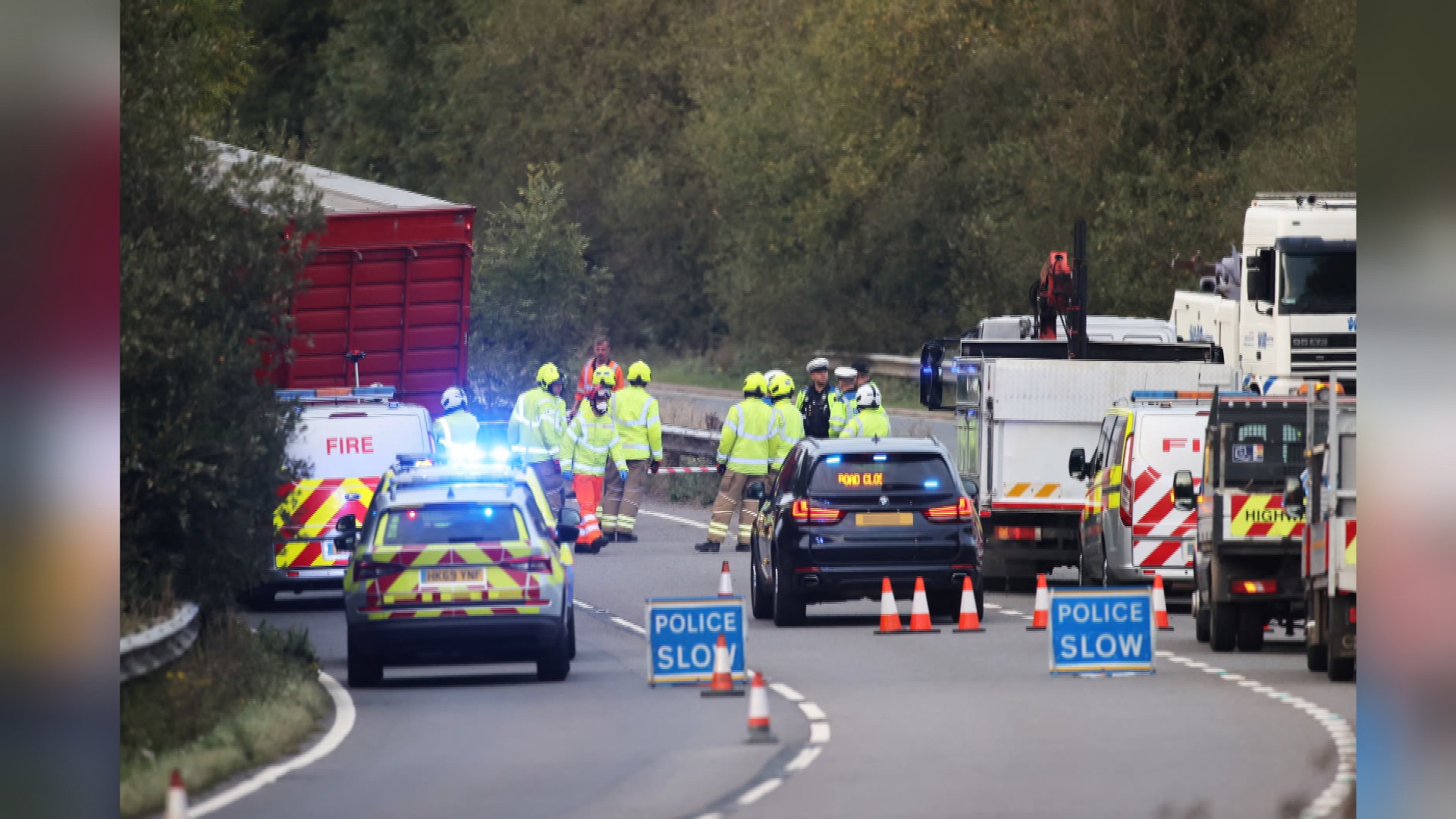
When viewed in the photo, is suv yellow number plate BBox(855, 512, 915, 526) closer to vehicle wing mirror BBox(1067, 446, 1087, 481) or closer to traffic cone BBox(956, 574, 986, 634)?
traffic cone BBox(956, 574, 986, 634)

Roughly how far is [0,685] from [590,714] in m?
7.97

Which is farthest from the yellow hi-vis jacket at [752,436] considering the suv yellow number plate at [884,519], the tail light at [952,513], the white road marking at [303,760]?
the white road marking at [303,760]

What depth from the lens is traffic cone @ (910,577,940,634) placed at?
70.2ft

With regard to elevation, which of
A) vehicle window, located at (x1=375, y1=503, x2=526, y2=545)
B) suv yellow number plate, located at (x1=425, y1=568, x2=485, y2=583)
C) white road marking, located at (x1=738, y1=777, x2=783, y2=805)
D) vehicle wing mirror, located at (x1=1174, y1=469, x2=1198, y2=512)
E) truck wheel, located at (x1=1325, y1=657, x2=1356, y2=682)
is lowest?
white road marking, located at (x1=738, y1=777, x2=783, y2=805)

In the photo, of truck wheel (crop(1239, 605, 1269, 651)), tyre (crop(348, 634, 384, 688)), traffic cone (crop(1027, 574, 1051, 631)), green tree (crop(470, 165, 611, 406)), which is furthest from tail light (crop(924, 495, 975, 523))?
green tree (crop(470, 165, 611, 406))

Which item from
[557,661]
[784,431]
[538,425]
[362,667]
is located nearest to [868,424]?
[784,431]

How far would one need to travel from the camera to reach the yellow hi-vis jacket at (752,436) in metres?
27.6

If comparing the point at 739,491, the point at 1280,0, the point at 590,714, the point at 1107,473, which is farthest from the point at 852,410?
the point at 1280,0

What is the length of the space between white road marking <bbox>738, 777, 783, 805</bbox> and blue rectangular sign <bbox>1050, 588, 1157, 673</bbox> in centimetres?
506

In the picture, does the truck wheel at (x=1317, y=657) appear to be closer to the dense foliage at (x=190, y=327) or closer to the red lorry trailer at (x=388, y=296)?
the dense foliage at (x=190, y=327)

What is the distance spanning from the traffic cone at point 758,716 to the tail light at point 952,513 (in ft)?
21.4

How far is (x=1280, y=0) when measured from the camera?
155ft

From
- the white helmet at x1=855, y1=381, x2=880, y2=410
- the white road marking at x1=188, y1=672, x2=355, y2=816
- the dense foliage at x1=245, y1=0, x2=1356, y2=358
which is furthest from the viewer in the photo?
the dense foliage at x1=245, y1=0, x2=1356, y2=358

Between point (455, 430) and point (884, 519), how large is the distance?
6.20 m
